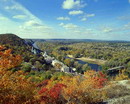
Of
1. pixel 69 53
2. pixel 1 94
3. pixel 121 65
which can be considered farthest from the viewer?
pixel 69 53

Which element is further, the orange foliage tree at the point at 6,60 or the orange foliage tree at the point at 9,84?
the orange foliage tree at the point at 6,60

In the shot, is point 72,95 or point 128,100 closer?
point 128,100

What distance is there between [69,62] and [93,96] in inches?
2977

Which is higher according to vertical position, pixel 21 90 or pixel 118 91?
pixel 21 90

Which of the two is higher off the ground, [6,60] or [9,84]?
[6,60]

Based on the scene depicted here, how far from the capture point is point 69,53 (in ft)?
500

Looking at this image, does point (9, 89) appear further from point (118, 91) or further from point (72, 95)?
point (118, 91)

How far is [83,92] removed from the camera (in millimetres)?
16500

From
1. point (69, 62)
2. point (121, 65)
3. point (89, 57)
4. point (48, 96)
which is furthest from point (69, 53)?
point (48, 96)

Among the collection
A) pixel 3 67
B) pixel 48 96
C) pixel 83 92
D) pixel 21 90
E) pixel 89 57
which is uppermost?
pixel 3 67

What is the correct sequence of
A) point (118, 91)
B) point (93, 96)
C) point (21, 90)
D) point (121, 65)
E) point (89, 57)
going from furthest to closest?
point (89, 57), point (121, 65), point (118, 91), point (93, 96), point (21, 90)

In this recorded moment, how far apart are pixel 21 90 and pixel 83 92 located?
7610 millimetres

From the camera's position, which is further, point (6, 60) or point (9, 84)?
point (6, 60)

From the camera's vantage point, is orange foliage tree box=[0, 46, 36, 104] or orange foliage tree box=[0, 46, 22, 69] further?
orange foliage tree box=[0, 46, 22, 69]
